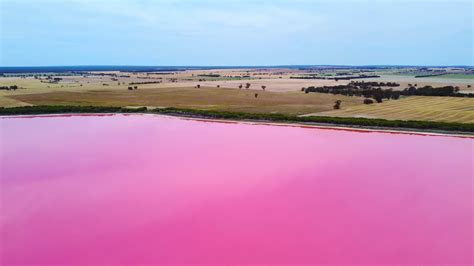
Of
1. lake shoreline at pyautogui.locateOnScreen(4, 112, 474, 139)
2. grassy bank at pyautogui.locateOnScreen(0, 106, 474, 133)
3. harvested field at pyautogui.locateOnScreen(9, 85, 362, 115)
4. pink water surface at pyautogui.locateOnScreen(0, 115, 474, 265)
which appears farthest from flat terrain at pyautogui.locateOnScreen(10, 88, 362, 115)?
pink water surface at pyautogui.locateOnScreen(0, 115, 474, 265)

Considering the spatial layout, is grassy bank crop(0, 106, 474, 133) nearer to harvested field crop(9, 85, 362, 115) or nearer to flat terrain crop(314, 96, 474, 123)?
flat terrain crop(314, 96, 474, 123)

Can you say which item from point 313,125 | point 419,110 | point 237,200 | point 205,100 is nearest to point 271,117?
point 313,125

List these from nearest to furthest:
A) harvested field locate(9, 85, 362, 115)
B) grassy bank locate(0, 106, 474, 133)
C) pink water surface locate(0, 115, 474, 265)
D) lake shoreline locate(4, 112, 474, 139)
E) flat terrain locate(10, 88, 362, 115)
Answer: pink water surface locate(0, 115, 474, 265)
lake shoreline locate(4, 112, 474, 139)
grassy bank locate(0, 106, 474, 133)
harvested field locate(9, 85, 362, 115)
flat terrain locate(10, 88, 362, 115)

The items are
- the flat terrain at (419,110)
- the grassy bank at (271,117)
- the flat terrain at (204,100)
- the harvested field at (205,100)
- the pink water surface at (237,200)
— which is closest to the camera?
the pink water surface at (237,200)

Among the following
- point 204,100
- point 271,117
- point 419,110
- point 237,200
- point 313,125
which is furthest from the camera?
point 204,100

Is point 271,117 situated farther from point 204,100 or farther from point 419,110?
point 204,100

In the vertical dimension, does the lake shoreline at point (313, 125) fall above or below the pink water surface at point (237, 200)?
above

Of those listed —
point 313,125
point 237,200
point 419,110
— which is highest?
point 419,110

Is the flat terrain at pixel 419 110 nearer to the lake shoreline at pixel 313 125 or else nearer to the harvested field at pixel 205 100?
the harvested field at pixel 205 100

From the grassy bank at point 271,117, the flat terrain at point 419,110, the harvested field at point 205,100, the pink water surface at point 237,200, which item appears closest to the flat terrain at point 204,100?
the harvested field at point 205,100

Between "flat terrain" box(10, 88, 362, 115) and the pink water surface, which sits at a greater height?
"flat terrain" box(10, 88, 362, 115)
